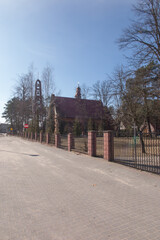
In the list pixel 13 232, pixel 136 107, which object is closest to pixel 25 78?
pixel 136 107

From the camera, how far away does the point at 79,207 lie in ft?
14.5

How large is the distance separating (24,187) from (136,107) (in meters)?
11.8

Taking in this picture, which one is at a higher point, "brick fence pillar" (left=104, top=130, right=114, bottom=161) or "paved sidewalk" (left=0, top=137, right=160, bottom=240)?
"brick fence pillar" (left=104, top=130, right=114, bottom=161)

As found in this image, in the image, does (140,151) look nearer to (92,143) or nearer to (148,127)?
(92,143)

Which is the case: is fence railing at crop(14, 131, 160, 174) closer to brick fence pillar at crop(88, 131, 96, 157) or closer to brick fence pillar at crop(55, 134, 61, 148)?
brick fence pillar at crop(88, 131, 96, 157)

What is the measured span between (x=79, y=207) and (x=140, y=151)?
245 inches

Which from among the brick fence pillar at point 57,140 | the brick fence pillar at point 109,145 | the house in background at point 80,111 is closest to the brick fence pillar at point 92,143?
the brick fence pillar at point 109,145

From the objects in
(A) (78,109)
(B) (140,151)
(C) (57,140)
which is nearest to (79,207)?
(B) (140,151)

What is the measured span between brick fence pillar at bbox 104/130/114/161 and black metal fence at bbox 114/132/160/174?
0.22m

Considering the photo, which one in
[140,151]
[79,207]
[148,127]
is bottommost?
[79,207]

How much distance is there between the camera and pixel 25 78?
4306 centimetres

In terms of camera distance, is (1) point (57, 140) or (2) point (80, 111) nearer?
(1) point (57, 140)

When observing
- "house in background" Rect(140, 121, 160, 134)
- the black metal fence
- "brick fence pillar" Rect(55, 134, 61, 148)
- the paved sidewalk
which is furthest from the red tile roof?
the paved sidewalk

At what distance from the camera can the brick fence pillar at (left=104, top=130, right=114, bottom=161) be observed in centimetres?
1059
